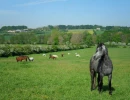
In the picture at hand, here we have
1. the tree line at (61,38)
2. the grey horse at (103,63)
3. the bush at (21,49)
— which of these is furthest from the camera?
the tree line at (61,38)

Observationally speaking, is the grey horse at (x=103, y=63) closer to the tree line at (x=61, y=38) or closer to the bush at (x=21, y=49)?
the bush at (x=21, y=49)

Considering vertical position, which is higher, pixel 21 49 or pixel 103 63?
pixel 103 63

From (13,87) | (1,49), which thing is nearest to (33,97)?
(13,87)

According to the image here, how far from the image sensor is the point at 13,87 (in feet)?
46.2

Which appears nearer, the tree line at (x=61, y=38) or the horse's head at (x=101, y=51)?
the horse's head at (x=101, y=51)

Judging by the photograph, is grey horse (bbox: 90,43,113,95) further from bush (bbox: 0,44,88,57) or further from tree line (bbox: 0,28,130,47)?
tree line (bbox: 0,28,130,47)

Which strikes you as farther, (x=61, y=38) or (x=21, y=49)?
(x=61, y=38)

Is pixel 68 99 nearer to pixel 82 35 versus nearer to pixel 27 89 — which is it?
pixel 27 89

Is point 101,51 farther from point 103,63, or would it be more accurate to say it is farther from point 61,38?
point 61,38

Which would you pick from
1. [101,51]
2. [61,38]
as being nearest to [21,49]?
[101,51]

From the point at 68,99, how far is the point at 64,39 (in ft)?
371

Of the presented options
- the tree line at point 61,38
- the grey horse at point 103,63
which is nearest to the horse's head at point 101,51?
the grey horse at point 103,63

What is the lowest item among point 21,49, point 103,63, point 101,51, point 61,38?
point 61,38

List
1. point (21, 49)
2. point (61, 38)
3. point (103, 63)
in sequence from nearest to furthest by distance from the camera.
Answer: point (103, 63)
point (21, 49)
point (61, 38)
